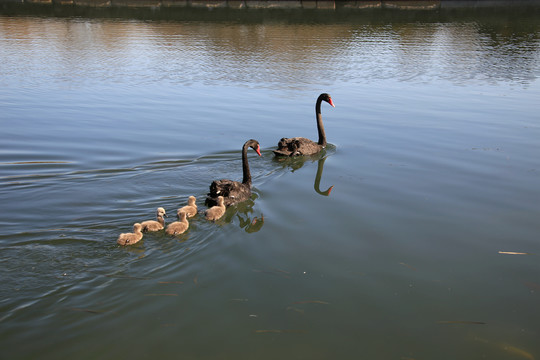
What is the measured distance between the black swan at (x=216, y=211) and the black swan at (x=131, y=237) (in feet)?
3.22

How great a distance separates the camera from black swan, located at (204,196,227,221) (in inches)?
267

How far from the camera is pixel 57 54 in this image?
62.3 ft

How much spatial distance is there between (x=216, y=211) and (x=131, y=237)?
1.25 m

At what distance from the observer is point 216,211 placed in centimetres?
682

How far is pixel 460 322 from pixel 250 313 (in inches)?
73.9

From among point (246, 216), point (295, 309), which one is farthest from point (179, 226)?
point (295, 309)

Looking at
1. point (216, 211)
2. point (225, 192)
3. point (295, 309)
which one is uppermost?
point (225, 192)

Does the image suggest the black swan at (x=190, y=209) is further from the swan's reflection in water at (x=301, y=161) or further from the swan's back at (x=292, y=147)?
the swan's back at (x=292, y=147)

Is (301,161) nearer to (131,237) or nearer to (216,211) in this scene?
(216,211)

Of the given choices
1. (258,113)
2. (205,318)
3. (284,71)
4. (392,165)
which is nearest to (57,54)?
(284,71)

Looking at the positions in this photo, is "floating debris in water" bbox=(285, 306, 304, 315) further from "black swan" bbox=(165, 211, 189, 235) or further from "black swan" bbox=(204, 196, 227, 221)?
"black swan" bbox=(204, 196, 227, 221)

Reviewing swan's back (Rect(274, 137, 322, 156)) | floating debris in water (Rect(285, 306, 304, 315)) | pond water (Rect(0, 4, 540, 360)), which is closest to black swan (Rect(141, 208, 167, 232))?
pond water (Rect(0, 4, 540, 360))

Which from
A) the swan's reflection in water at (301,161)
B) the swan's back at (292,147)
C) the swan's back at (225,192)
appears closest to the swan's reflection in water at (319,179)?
the swan's reflection in water at (301,161)

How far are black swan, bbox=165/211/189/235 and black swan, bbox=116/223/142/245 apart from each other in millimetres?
333
